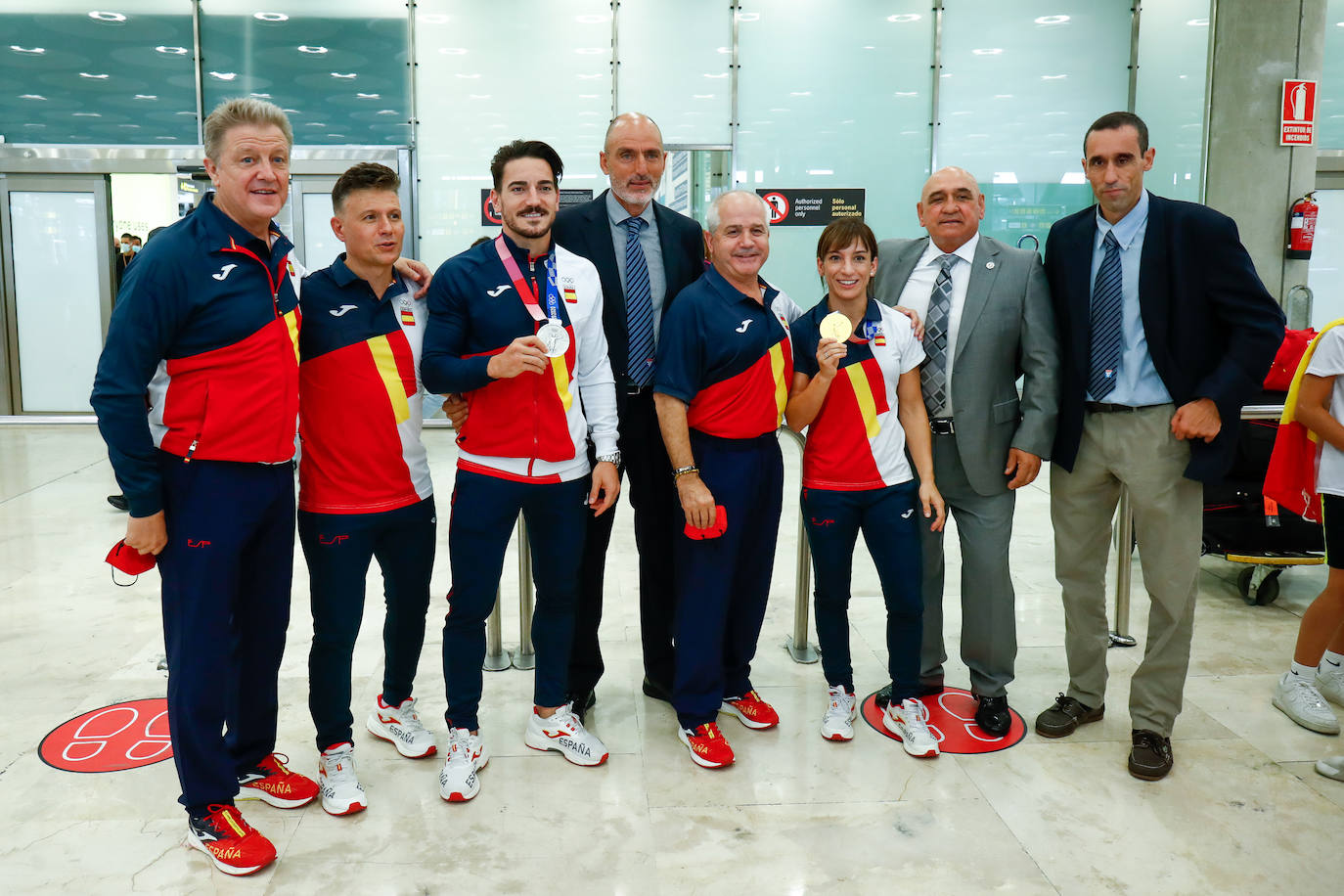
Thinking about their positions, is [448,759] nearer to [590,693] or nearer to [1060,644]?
[590,693]

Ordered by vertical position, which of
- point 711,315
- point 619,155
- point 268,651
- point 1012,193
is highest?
point 1012,193

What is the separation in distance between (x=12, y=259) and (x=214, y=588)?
949 cm

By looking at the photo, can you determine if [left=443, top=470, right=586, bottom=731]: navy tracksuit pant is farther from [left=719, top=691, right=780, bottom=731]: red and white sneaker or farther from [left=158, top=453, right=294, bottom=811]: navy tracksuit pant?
[left=719, top=691, right=780, bottom=731]: red and white sneaker

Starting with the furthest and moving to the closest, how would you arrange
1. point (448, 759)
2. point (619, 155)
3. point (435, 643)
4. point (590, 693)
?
point (435, 643), point (590, 693), point (619, 155), point (448, 759)

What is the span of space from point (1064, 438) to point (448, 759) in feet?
7.03

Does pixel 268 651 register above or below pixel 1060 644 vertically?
above

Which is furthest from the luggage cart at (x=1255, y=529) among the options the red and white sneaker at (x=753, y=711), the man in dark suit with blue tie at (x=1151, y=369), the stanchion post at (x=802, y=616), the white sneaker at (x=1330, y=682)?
the red and white sneaker at (x=753, y=711)

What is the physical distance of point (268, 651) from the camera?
2.73m

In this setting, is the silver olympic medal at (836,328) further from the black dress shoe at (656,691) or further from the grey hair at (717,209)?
the black dress shoe at (656,691)

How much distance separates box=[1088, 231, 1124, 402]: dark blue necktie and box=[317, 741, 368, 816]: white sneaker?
8.17 feet

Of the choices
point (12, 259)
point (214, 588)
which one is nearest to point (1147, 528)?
point (214, 588)

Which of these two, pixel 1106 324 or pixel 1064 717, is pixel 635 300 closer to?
pixel 1106 324

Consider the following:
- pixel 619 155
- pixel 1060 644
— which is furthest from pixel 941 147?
pixel 619 155

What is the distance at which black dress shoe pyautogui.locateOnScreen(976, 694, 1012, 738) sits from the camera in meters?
3.29
